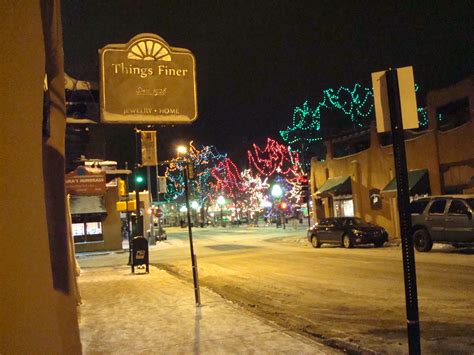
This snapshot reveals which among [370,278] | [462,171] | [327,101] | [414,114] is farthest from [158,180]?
[414,114]

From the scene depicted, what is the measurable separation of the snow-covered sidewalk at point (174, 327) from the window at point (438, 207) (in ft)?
33.1

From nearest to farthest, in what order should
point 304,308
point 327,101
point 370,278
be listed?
point 304,308 < point 370,278 < point 327,101

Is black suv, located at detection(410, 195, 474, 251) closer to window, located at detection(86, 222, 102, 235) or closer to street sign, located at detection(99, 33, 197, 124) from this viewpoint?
street sign, located at detection(99, 33, 197, 124)

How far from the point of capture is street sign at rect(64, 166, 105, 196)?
2601 cm

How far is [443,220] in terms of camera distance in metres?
18.5

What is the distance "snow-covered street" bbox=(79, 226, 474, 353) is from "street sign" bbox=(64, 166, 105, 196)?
8113mm

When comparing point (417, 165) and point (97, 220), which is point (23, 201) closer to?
point (417, 165)

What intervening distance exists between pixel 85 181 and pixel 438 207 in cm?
1660

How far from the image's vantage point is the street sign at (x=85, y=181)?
26014 mm

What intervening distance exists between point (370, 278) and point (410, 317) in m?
9.29

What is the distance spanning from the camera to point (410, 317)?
4664mm

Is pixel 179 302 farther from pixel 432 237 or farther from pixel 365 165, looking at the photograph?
pixel 365 165

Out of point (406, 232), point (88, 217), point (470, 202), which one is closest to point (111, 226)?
point (88, 217)

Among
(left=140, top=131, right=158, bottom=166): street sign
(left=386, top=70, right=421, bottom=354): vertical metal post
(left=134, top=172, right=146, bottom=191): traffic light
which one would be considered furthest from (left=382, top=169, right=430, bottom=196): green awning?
(left=386, top=70, right=421, bottom=354): vertical metal post
